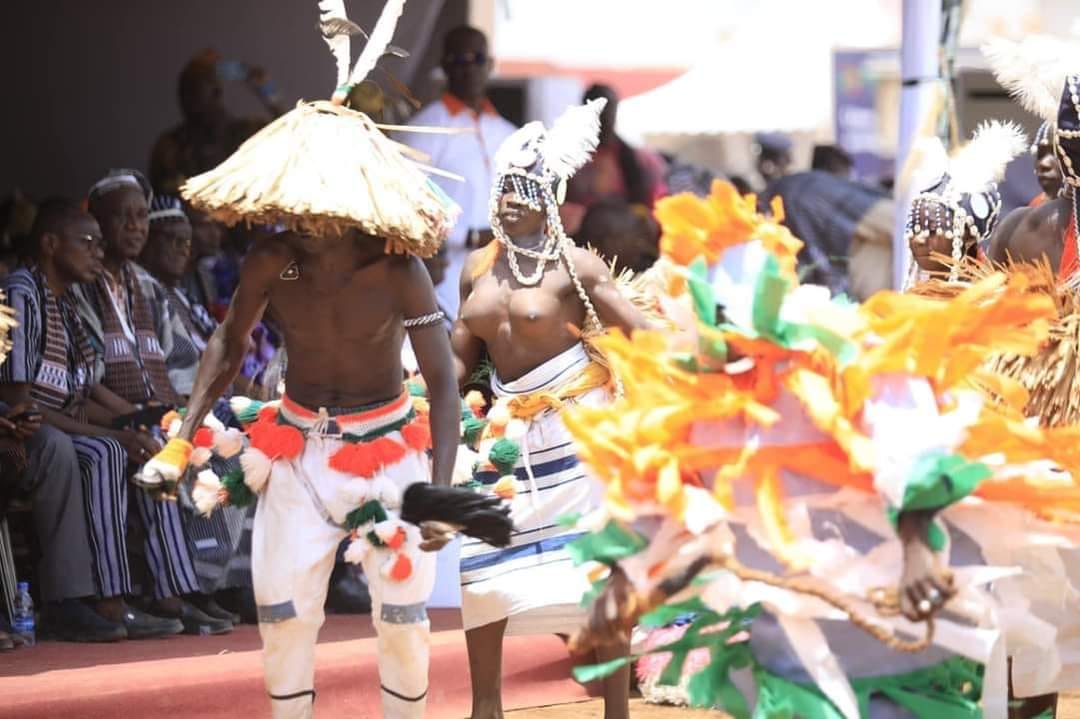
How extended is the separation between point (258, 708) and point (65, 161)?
4323 millimetres

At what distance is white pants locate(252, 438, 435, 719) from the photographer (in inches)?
210

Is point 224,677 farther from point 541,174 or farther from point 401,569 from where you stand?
A: point 541,174

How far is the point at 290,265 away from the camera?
5453 millimetres

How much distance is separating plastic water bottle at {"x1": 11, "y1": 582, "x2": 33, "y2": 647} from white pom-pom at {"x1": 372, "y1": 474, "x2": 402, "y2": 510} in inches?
93.8

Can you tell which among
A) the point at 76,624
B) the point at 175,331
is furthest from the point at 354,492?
the point at 175,331

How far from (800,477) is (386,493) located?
1634mm

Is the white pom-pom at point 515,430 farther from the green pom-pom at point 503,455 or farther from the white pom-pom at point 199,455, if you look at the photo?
the white pom-pom at point 199,455

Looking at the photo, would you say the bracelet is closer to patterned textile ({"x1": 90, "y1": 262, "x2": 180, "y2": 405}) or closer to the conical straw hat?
the conical straw hat

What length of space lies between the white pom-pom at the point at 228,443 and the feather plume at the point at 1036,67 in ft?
9.05

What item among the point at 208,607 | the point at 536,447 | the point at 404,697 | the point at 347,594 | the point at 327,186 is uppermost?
the point at 327,186

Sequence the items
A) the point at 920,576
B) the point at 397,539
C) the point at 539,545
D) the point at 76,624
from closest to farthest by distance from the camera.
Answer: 1. the point at 920,576
2. the point at 397,539
3. the point at 539,545
4. the point at 76,624

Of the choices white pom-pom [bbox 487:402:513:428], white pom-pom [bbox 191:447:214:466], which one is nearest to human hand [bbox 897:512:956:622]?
white pom-pom [bbox 191:447:214:466]

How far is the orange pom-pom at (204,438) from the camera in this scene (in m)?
5.54

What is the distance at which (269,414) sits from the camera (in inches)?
221
